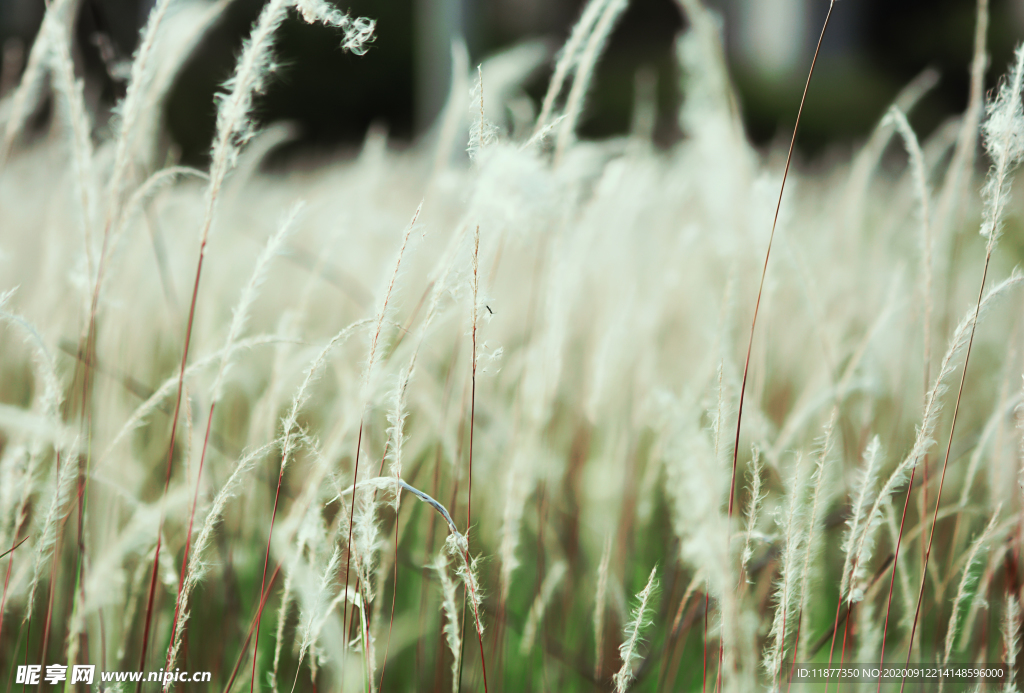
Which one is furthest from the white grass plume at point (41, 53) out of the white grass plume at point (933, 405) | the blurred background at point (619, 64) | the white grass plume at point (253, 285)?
the blurred background at point (619, 64)

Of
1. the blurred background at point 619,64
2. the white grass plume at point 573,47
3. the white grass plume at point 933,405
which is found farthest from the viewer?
the blurred background at point 619,64

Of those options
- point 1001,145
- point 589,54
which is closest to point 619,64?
point 589,54

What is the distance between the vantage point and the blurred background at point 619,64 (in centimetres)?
486

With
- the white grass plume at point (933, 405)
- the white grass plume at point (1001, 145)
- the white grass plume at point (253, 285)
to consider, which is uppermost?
the white grass plume at point (1001, 145)

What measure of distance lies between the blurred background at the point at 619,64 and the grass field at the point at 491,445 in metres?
3.74

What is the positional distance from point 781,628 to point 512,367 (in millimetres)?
593

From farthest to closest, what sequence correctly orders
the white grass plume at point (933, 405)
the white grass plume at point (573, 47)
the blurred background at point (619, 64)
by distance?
the blurred background at point (619, 64) → the white grass plume at point (573, 47) → the white grass plume at point (933, 405)

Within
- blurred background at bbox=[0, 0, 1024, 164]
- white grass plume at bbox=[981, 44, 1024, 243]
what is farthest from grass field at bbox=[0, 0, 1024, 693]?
blurred background at bbox=[0, 0, 1024, 164]

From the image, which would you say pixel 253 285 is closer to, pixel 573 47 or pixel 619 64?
pixel 573 47

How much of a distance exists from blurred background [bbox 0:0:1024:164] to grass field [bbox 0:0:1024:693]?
374cm

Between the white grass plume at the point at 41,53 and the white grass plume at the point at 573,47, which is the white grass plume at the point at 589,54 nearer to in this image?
the white grass plume at the point at 573,47

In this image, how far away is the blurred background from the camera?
16.0ft

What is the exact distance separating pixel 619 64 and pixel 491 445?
7093 mm

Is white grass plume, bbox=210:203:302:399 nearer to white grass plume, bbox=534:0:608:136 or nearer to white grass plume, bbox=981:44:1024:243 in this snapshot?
white grass plume, bbox=534:0:608:136
